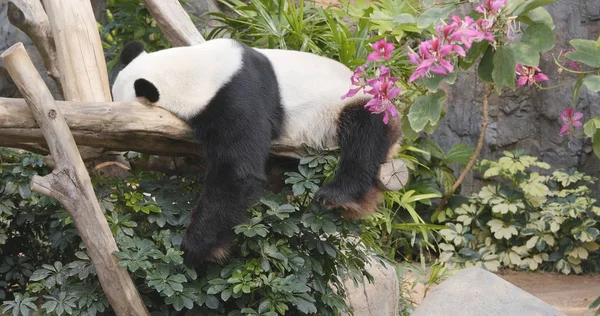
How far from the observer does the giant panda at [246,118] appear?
3.17 meters

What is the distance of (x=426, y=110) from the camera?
2.31 metres

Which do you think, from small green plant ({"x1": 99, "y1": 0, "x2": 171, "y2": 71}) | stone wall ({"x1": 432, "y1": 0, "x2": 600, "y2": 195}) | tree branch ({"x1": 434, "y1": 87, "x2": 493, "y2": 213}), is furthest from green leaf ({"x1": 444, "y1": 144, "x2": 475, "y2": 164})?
small green plant ({"x1": 99, "y1": 0, "x2": 171, "y2": 71})

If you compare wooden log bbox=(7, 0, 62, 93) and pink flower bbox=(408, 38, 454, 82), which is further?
wooden log bbox=(7, 0, 62, 93)

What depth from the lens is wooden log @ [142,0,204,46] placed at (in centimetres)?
436

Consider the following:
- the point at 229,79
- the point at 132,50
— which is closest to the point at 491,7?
the point at 229,79

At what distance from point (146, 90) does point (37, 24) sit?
1057 millimetres

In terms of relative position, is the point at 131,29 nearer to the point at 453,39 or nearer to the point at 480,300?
the point at 480,300

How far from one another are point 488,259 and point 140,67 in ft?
13.1

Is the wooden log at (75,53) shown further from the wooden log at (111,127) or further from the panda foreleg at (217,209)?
the panda foreleg at (217,209)

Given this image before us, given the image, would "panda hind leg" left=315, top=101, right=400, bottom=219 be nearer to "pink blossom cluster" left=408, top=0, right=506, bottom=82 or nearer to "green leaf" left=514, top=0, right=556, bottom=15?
"pink blossom cluster" left=408, top=0, right=506, bottom=82

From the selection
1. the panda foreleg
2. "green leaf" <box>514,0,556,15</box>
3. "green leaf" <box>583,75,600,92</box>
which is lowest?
the panda foreleg

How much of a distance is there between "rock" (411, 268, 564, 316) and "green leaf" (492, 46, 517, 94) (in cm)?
209

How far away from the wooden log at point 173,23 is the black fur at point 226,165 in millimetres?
1233

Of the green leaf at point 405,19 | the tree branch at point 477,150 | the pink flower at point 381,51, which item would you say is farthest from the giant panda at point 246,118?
the tree branch at point 477,150
